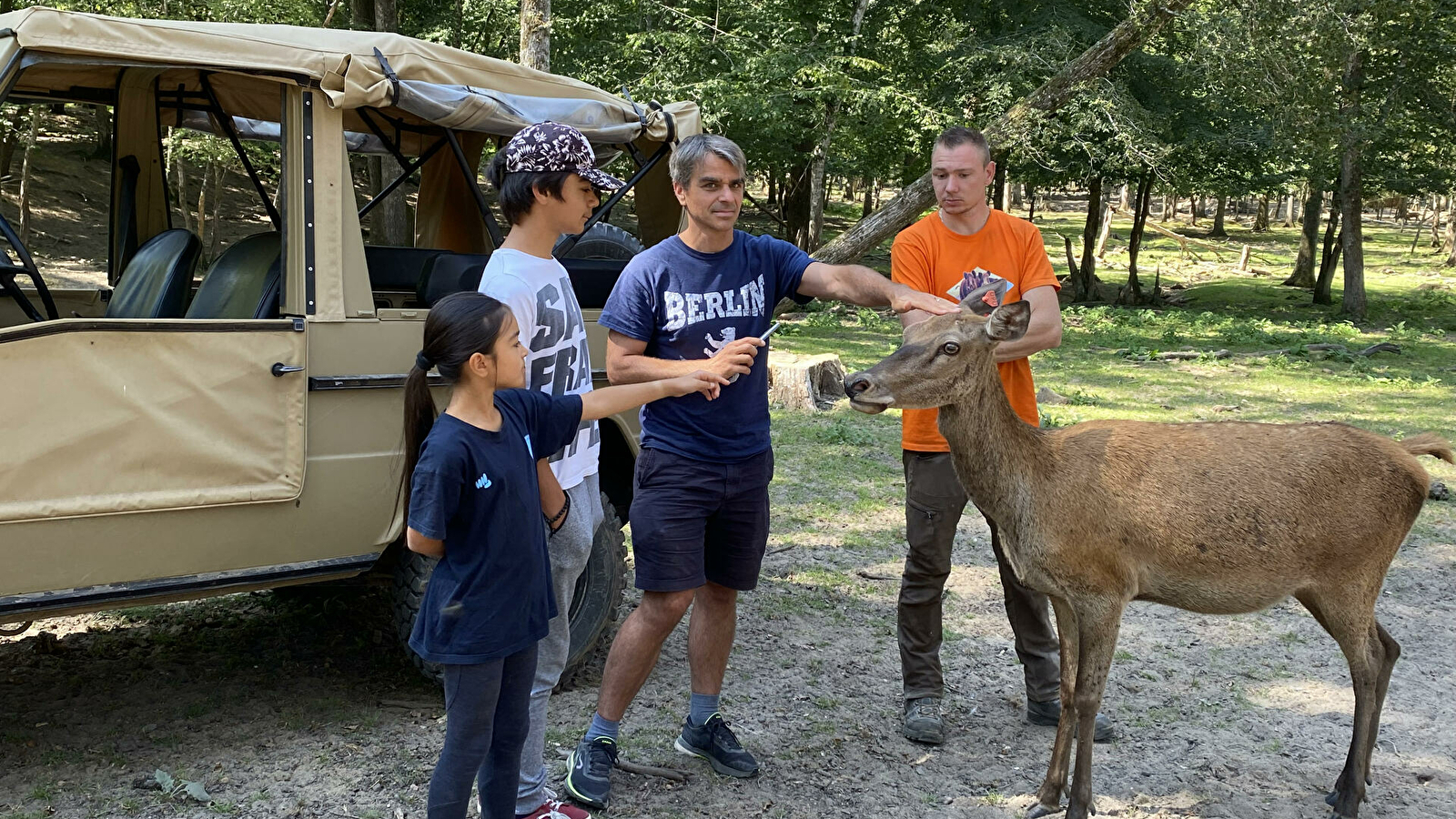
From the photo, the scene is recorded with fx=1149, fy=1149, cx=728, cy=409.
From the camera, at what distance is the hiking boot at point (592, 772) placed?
3.95 m

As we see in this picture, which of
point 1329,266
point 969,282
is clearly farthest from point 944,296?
point 1329,266

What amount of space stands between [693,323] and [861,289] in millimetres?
648

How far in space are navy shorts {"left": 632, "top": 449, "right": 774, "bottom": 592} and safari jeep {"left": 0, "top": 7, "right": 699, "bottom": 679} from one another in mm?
857

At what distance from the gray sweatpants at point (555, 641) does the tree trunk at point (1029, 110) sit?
37.5ft

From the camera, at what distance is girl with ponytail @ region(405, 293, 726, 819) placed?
2.99 m

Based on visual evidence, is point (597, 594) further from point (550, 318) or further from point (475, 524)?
point (475, 524)

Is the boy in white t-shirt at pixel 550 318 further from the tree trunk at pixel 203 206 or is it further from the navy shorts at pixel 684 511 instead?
the tree trunk at pixel 203 206

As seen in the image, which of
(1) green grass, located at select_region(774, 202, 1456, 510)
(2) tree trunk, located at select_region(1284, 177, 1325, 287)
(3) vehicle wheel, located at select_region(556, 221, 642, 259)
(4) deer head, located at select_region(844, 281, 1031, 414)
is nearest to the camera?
(4) deer head, located at select_region(844, 281, 1031, 414)

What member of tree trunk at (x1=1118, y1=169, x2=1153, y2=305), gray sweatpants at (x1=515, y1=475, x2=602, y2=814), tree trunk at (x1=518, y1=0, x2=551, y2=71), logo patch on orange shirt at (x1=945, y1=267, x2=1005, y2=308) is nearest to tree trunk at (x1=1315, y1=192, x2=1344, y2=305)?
tree trunk at (x1=1118, y1=169, x2=1153, y2=305)

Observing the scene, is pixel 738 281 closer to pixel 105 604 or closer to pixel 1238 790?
pixel 105 604

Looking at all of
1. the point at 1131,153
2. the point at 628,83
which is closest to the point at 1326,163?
the point at 1131,153

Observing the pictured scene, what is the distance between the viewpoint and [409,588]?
442 cm

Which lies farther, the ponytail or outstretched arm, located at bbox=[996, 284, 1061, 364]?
outstretched arm, located at bbox=[996, 284, 1061, 364]

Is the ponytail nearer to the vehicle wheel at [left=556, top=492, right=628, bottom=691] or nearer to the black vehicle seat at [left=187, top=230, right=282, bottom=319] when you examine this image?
the black vehicle seat at [left=187, top=230, right=282, bottom=319]
